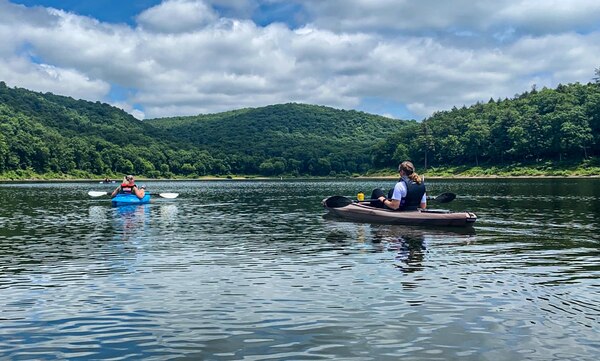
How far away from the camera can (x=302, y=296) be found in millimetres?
13969

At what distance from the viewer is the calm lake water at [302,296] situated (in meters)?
10.2

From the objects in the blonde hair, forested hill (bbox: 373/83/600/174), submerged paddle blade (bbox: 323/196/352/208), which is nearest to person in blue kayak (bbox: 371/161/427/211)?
the blonde hair

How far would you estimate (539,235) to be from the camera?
26.1 metres

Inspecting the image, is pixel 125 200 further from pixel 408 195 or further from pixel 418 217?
pixel 418 217

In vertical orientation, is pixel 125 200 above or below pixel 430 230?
above

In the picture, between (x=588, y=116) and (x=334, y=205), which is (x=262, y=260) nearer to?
(x=334, y=205)

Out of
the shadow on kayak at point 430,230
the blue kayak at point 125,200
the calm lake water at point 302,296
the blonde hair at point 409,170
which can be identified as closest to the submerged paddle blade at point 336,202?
the shadow on kayak at point 430,230

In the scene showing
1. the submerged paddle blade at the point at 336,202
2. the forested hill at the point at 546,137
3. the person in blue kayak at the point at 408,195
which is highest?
the forested hill at the point at 546,137

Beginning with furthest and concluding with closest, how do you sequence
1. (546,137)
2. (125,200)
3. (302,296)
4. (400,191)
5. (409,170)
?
(546,137) → (125,200) → (400,191) → (409,170) → (302,296)

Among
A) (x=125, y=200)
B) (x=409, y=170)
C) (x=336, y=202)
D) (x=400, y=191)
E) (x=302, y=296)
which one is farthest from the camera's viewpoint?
(x=125, y=200)

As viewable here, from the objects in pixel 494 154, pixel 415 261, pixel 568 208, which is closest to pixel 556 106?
pixel 494 154

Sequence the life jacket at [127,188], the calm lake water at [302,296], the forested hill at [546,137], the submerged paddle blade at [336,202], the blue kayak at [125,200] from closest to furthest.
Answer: the calm lake water at [302,296], the submerged paddle blade at [336,202], the blue kayak at [125,200], the life jacket at [127,188], the forested hill at [546,137]

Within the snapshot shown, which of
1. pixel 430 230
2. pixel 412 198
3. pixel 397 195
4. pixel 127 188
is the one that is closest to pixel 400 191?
pixel 397 195

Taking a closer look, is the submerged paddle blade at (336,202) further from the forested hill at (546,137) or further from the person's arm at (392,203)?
the forested hill at (546,137)
